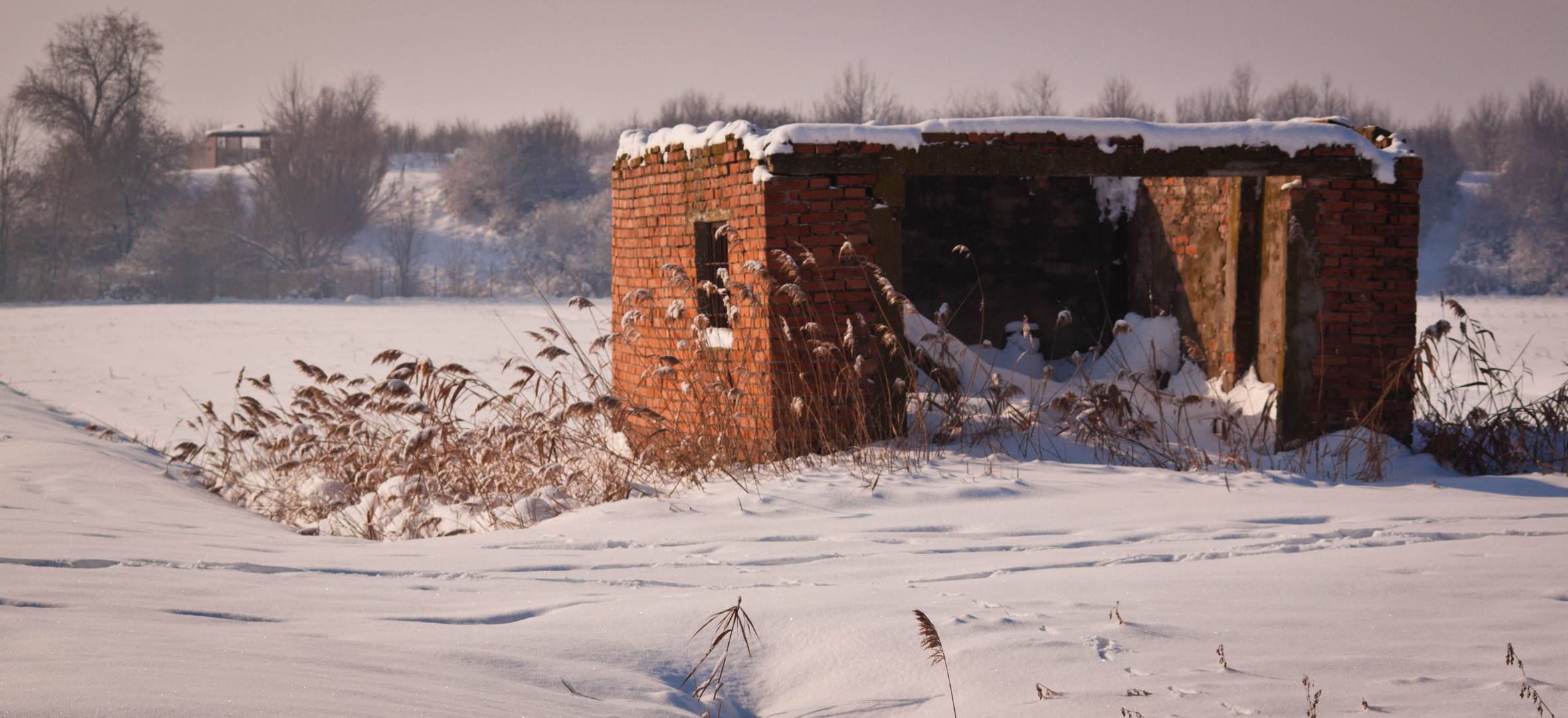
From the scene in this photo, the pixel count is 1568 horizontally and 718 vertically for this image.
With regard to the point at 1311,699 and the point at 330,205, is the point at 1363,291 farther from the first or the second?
the point at 330,205

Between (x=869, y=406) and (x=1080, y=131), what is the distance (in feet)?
7.66

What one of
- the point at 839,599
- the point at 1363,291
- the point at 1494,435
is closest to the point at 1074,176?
the point at 1363,291

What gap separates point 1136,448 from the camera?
666 cm

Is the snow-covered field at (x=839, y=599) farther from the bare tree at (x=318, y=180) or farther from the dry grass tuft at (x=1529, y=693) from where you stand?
the bare tree at (x=318, y=180)

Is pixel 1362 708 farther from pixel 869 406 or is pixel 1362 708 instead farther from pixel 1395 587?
pixel 869 406

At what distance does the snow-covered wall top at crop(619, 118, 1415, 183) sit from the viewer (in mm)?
6266

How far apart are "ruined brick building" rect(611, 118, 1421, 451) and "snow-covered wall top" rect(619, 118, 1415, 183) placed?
13 millimetres

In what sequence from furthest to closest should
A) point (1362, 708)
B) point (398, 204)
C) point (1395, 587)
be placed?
point (398, 204)
point (1395, 587)
point (1362, 708)

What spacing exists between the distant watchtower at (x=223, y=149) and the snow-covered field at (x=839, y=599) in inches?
2188

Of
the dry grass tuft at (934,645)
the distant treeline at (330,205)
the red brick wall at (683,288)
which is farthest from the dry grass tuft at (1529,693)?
the distant treeline at (330,205)

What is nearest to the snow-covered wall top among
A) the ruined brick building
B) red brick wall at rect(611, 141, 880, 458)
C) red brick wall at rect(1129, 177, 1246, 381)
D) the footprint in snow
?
the ruined brick building

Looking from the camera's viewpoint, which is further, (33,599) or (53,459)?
(53,459)

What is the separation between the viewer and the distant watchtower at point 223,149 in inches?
2112

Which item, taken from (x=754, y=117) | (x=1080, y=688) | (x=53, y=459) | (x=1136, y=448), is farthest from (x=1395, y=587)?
(x=754, y=117)
